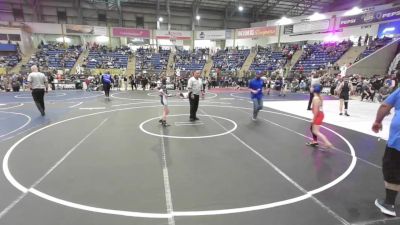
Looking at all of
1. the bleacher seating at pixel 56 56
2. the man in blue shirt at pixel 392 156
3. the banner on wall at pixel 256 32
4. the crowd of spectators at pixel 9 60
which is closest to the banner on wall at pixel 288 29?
the banner on wall at pixel 256 32

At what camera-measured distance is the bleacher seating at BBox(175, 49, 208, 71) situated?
36.1m

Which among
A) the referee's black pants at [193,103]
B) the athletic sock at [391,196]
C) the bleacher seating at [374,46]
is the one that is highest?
the bleacher seating at [374,46]

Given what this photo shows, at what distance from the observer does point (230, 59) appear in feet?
124

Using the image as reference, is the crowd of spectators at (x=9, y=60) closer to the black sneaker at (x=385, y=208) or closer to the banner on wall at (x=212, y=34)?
the banner on wall at (x=212, y=34)

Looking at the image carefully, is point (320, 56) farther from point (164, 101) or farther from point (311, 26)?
point (164, 101)

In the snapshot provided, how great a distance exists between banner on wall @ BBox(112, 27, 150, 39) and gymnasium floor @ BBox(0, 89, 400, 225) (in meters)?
32.6

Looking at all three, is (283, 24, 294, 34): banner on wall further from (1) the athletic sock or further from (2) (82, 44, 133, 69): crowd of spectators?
(1) the athletic sock

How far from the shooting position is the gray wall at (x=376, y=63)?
2552cm

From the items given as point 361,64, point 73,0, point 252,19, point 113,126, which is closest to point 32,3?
point 73,0

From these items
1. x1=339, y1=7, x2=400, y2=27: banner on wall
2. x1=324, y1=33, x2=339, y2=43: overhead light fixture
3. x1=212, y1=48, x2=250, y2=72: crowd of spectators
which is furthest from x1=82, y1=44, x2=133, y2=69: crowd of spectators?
x1=339, y1=7, x2=400, y2=27: banner on wall

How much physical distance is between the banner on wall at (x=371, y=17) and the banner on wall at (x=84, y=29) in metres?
30.7

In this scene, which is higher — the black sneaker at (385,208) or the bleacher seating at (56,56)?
the bleacher seating at (56,56)

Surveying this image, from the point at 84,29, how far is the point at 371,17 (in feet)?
114

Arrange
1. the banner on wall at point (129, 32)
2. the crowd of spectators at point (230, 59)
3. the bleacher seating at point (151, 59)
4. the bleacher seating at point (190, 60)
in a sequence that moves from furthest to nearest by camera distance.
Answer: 1. the banner on wall at point (129, 32)
2. the bleacher seating at point (190, 60)
3. the crowd of spectators at point (230, 59)
4. the bleacher seating at point (151, 59)
